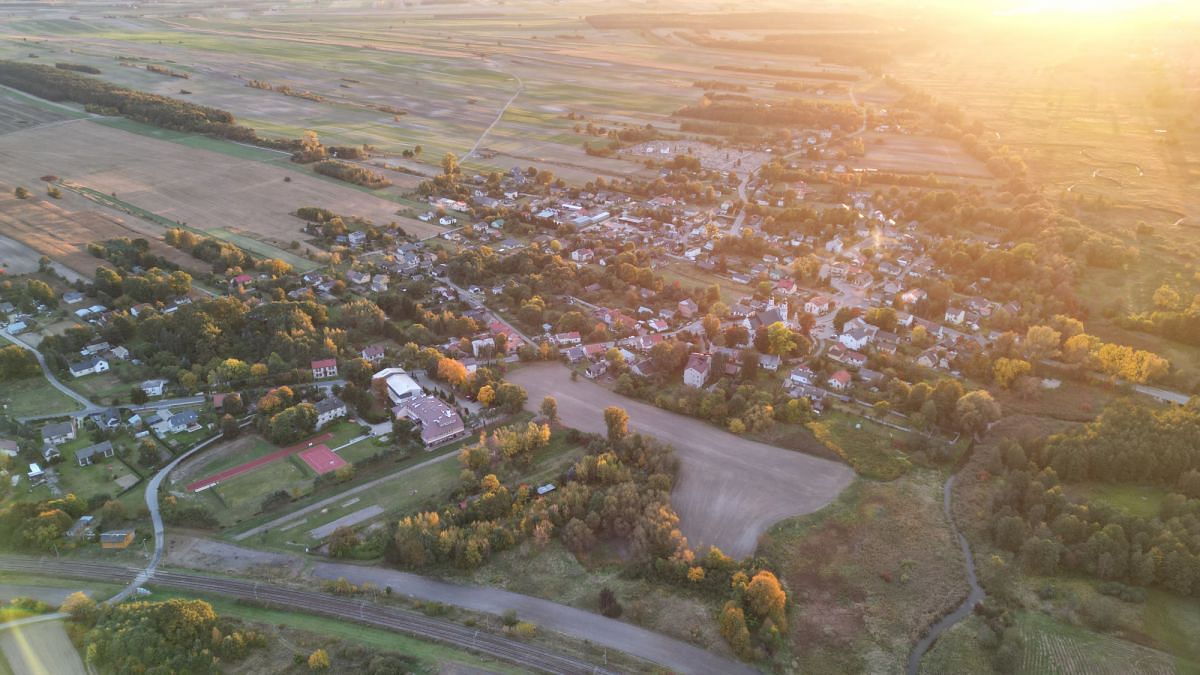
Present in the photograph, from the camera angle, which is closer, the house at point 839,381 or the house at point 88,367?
the house at point 88,367

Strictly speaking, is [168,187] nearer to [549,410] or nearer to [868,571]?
[549,410]

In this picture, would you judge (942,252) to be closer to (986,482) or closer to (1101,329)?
(1101,329)

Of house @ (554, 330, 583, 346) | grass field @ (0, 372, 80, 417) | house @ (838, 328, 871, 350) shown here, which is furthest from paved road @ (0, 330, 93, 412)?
house @ (838, 328, 871, 350)

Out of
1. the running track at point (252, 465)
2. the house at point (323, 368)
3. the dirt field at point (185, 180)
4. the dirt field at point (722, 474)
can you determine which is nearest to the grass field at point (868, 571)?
the dirt field at point (722, 474)

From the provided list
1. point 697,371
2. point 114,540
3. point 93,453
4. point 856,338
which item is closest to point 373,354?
point 93,453

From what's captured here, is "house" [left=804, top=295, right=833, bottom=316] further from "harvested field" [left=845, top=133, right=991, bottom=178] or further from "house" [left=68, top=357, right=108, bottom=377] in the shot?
"house" [left=68, top=357, right=108, bottom=377]

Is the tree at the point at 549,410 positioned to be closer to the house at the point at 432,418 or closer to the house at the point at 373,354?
the house at the point at 432,418
